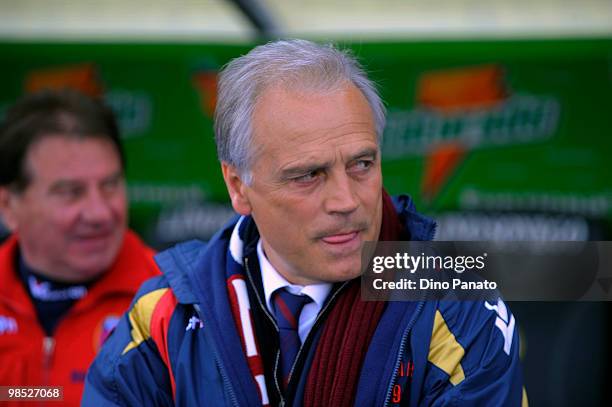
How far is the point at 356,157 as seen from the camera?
154cm

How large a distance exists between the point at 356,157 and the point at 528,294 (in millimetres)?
653

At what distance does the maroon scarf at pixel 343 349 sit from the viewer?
4.94 ft

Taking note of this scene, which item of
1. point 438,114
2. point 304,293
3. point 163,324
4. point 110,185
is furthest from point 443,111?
point 163,324

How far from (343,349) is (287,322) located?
6.4 inches

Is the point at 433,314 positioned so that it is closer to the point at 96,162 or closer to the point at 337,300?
the point at 337,300

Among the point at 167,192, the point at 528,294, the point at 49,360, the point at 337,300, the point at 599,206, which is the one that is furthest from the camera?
the point at 167,192

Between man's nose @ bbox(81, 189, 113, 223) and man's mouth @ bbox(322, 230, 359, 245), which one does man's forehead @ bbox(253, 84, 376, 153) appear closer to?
man's mouth @ bbox(322, 230, 359, 245)

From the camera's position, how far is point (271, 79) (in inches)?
61.1

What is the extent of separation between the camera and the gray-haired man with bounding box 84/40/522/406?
1507 mm

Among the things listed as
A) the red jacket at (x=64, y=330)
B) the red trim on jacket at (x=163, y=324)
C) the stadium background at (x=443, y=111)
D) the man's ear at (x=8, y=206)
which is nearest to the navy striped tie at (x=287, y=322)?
the red trim on jacket at (x=163, y=324)

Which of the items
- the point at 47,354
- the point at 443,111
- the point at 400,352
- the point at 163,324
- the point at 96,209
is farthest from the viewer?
the point at 443,111

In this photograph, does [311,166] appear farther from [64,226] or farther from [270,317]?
[64,226]

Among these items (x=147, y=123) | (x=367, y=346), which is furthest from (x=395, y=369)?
(x=147, y=123)

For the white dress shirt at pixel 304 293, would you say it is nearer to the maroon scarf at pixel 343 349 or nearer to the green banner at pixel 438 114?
the maroon scarf at pixel 343 349
